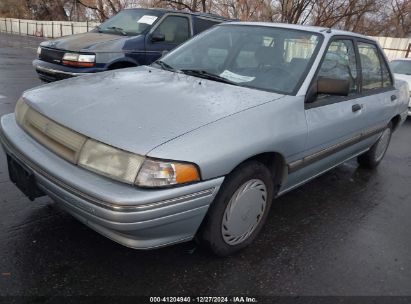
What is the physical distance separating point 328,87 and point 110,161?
1.82 metres

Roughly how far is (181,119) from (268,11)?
20993 millimetres

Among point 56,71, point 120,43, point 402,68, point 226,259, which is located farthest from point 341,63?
point 402,68

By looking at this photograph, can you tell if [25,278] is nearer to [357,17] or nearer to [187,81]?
[187,81]

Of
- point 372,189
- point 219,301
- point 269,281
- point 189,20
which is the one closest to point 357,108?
point 372,189

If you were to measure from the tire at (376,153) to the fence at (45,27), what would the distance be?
2964cm

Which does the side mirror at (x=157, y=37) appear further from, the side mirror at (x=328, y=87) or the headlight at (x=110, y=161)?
the headlight at (x=110, y=161)

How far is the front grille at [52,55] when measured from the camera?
21.1 feet

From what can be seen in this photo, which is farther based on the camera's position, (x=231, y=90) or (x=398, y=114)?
(x=398, y=114)

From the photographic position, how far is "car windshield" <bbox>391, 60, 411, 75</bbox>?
9.62 meters

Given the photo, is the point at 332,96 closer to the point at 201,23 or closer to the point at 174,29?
the point at 174,29

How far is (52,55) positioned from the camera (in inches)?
260

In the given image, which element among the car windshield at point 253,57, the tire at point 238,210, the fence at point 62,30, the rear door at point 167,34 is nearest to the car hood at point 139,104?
the car windshield at point 253,57

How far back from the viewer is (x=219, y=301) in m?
2.40

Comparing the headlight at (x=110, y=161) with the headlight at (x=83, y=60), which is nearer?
the headlight at (x=110, y=161)
